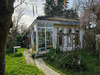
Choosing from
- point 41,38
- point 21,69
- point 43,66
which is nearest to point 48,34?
point 41,38

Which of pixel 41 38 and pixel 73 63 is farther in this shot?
pixel 41 38

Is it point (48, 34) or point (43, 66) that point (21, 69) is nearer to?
point (43, 66)

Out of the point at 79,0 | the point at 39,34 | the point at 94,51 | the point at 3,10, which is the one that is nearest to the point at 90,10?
the point at 94,51

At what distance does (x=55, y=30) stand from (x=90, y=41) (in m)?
3.87

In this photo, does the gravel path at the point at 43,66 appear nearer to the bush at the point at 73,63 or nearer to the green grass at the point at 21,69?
the green grass at the point at 21,69

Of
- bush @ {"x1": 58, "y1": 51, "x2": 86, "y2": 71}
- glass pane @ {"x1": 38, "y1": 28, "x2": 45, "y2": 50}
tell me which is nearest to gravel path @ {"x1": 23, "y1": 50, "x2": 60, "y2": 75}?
bush @ {"x1": 58, "y1": 51, "x2": 86, "y2": 71}

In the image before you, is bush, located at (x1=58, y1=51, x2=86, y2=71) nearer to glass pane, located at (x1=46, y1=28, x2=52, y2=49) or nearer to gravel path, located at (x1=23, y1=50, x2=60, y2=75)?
gravel path, located at (x1=23, y1=50, x2=60, y2=75)

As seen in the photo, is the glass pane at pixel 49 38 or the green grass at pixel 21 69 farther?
the glass pane at pixel 49 38

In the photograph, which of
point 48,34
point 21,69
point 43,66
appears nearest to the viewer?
point 21,69

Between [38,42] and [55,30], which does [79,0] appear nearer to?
[55,30]

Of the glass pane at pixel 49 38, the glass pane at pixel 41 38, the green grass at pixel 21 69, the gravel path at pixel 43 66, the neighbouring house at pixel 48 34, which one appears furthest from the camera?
the glass pane at pixel 49 38

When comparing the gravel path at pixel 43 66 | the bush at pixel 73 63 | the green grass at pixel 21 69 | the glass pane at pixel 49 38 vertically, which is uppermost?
the glass pane at pixel 49 38

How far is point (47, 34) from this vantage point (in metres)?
8.20

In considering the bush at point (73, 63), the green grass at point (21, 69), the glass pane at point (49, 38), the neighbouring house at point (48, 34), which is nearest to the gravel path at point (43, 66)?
the green grass at point (21, 69)
